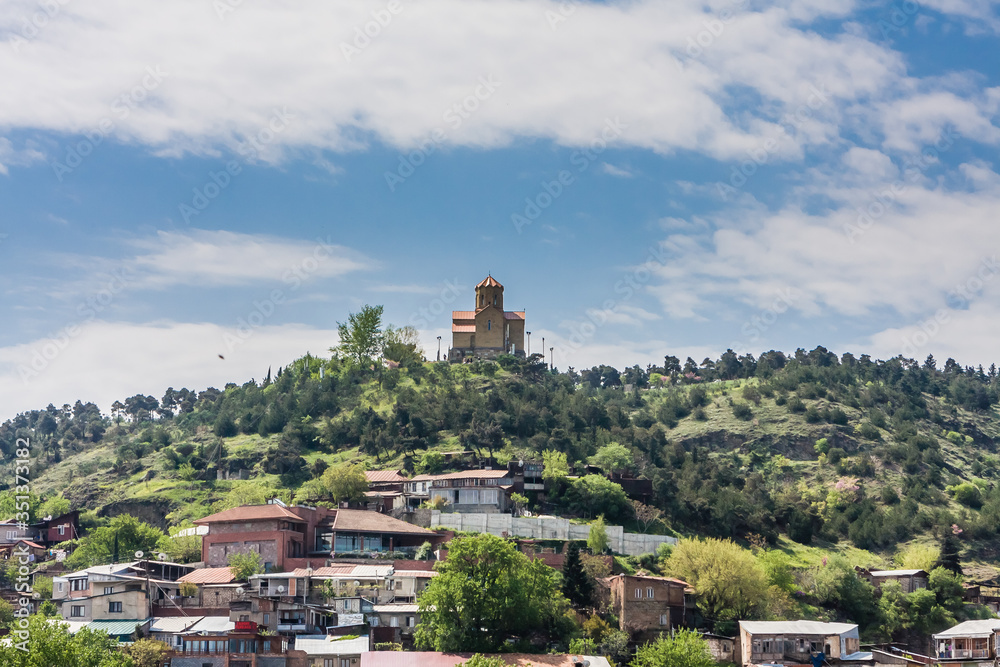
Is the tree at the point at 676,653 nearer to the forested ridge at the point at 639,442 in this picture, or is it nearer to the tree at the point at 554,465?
the forested ridge at the point at 639,442

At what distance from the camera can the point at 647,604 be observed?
77.8 meters

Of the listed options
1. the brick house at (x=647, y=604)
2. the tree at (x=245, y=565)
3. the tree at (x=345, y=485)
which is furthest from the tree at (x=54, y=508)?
the brick house at (x=647, y=604)

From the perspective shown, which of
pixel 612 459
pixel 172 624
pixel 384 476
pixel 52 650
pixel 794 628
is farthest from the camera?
pixel 612 459

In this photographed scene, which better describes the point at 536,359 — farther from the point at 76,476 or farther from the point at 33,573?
the point at 33,573

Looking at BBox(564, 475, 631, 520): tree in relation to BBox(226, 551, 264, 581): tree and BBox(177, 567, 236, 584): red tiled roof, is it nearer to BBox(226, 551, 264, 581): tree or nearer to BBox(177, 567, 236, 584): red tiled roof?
BBox(226, 551, 264, 581): tree

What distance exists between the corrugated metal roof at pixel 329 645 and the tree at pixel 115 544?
25.7 meters

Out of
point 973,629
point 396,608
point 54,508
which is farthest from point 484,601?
point 54,508

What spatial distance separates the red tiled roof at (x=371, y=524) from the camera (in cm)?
9006

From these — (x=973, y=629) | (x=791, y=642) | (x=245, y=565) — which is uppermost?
(x=245, y=565)

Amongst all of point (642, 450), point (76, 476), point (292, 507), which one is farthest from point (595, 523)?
point (76, 476)

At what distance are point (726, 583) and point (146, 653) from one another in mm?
38654

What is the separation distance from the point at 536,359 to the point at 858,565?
185ft

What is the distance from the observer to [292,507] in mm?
90625

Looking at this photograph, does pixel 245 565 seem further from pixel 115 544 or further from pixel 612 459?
pixel 612 459
